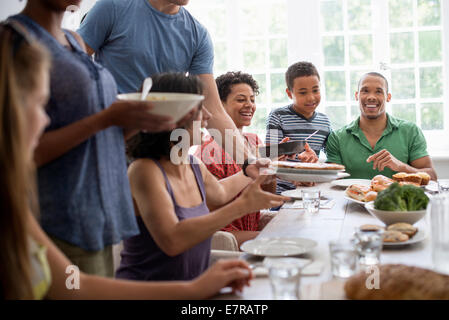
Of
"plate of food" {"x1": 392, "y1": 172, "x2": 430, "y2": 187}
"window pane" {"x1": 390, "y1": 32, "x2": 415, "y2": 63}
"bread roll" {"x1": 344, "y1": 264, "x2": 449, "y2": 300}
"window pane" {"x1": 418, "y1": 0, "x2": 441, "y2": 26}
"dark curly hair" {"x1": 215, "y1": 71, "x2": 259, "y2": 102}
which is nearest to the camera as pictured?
"bread roll" {"x1": 344, "y1": 264, "x2": 449, "y2": 300}

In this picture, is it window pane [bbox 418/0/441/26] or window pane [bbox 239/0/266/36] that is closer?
window pane [bbox 418/0/441/26]

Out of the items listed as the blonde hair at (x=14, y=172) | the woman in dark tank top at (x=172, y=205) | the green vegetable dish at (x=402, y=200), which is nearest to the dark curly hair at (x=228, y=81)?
the woman in dark tank top at (x=172, y=205)

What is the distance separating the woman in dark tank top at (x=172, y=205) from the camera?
1474 mm

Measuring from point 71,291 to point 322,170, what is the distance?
136 cm

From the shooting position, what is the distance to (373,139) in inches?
125

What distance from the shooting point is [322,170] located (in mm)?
2127

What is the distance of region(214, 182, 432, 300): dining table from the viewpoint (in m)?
1.09

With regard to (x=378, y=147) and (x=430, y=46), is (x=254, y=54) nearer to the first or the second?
(x=430, y=46)

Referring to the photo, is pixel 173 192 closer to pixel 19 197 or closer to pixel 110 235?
pixel 110 235

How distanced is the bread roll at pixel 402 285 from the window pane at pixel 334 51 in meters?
3.85

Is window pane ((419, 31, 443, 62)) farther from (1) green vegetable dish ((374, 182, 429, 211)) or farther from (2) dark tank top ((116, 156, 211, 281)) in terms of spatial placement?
(2) dark tank top ((116, 156, 211, 281))

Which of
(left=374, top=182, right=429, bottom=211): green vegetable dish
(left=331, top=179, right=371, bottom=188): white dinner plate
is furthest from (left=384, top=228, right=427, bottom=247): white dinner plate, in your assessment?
(left=331, top=179, right=371, bottom=188): white dinner plate

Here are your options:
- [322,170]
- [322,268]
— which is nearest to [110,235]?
[322,268]

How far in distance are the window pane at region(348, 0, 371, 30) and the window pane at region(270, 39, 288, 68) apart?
634 millimetres
